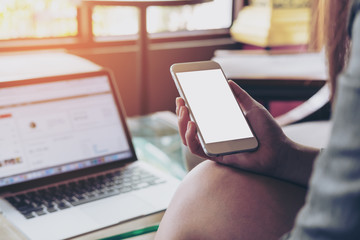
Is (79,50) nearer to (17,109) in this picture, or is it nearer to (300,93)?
(300,93)

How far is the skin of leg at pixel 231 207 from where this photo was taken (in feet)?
1.92

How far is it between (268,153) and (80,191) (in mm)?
330

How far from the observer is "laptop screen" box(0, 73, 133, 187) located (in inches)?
32.9

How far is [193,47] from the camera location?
101 inches

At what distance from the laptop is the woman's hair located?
34 cm

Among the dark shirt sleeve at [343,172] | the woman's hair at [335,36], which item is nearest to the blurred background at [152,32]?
the woman's hair at [335,36]

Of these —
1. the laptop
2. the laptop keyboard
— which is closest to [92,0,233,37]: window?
the laptop

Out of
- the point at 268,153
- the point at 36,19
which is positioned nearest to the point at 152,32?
the point at 36,19

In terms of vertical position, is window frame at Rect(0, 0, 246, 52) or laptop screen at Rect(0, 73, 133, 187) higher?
laptop screen at Rect(0, 73, 133, 187)

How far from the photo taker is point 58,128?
0.88m

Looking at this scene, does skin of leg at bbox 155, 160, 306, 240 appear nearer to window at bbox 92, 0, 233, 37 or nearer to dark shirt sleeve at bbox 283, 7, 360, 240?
dark shirt sleeve at bbox 283, 7, 360, 240

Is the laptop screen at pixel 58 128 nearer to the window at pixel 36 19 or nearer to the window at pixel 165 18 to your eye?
the window at pixel 36 19

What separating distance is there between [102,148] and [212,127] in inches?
12.6

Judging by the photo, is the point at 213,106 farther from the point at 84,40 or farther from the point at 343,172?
the point at 84,40
